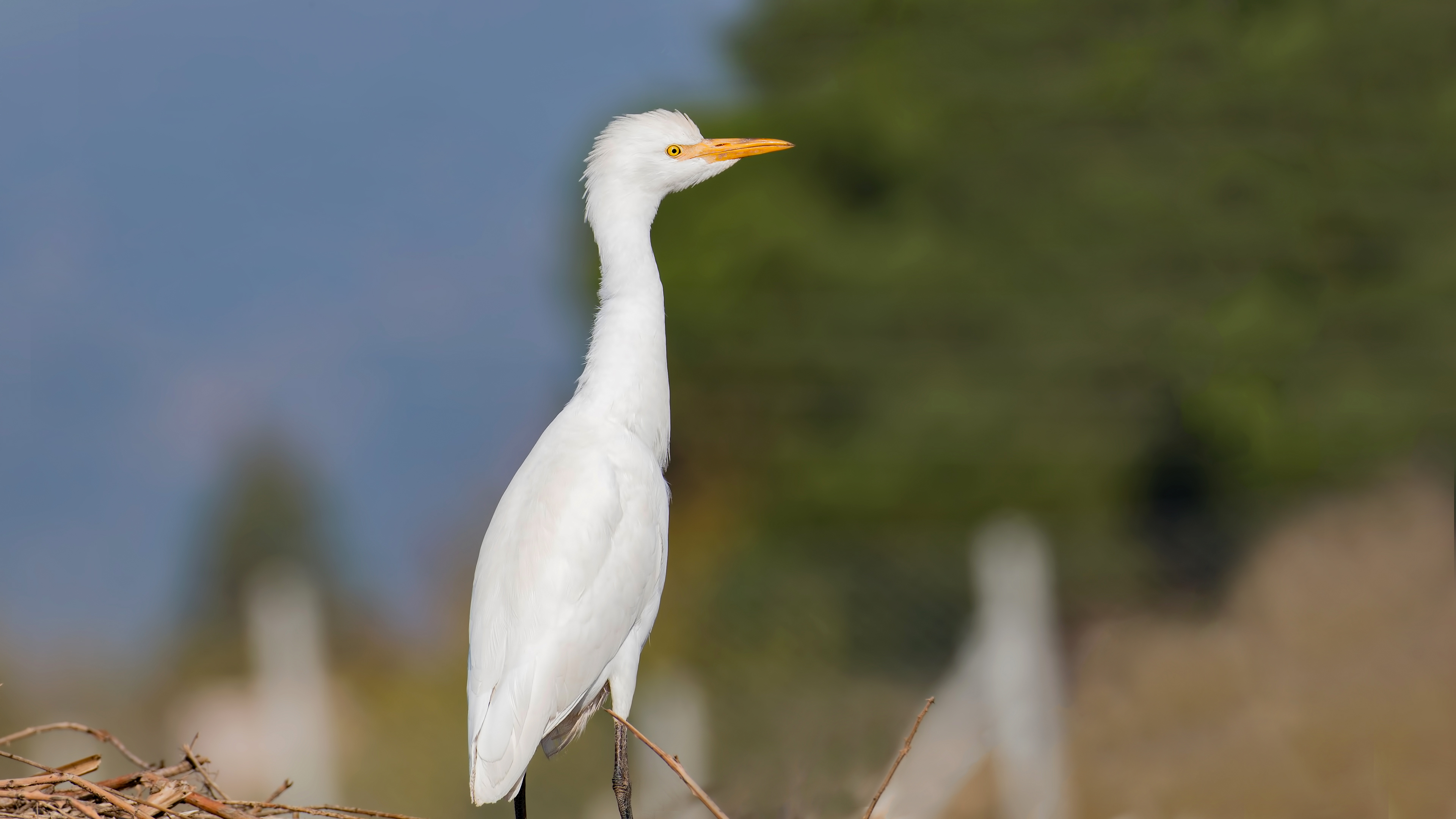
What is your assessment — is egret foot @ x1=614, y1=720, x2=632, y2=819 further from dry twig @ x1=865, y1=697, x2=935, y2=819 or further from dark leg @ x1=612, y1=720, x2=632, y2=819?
dry twig @ x1=865, y1=697, x2=935, y2=819

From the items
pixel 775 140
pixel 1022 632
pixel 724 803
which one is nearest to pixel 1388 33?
pixel 1022 632

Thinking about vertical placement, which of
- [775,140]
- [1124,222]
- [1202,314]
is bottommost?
[1202,314]

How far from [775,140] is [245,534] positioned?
1802cm

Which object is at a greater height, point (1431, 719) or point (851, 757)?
point (851, 757)

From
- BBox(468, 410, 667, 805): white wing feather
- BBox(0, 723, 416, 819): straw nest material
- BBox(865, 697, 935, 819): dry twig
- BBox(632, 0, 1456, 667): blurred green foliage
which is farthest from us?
BBox(632, 0, 1456, 667): blurred green foliage

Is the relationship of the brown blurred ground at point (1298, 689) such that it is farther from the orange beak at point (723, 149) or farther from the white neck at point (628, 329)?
the orange beak at point (723, 149)

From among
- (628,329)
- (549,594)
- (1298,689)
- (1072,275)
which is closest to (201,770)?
(549,594)

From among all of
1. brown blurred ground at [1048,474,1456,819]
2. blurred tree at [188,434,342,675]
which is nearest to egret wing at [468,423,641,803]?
brown blurred ground at [1048,474,1456,819]

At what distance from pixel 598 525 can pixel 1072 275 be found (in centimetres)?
972

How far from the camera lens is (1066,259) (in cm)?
1177

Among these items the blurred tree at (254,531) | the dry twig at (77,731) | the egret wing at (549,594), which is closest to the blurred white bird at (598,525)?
the egret wing at (549,594)

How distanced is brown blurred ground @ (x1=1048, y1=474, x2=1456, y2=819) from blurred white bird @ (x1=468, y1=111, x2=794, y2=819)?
4.90 feet

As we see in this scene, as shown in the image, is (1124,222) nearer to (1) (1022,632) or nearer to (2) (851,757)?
(1) (1022,632)

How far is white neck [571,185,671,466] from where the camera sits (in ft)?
9.70
